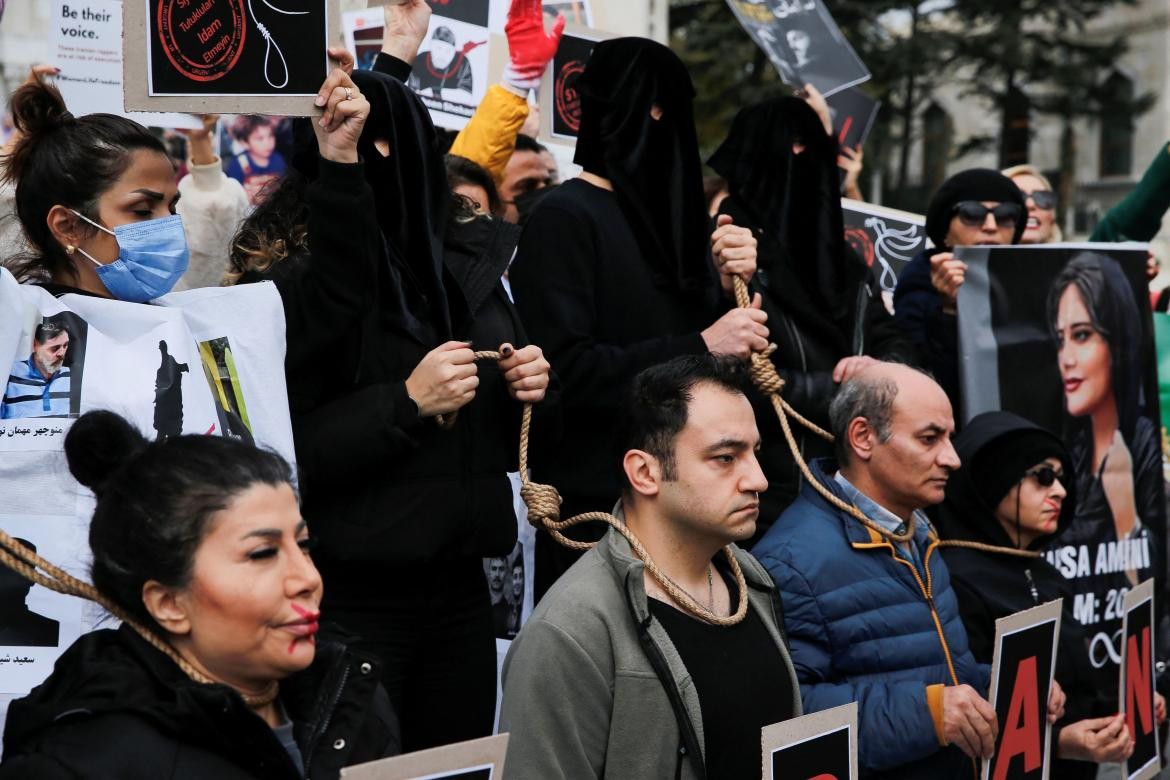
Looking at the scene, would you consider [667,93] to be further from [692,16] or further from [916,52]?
[916,52]

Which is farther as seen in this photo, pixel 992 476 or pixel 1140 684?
pixel 992 476

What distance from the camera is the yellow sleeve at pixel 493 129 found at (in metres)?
5.12

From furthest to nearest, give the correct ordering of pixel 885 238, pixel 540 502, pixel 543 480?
pixel 885 238, pixel 543 480, pixel 540 502

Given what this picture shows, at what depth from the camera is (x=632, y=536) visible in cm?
335

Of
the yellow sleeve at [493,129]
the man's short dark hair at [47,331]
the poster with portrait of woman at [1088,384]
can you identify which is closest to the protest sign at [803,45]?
the poster with portrait of woman at [1088,384]

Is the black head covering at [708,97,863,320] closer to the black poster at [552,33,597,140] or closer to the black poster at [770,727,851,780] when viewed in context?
the black poster at [552,33,597,140]

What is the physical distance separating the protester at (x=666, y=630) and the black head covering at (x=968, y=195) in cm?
219

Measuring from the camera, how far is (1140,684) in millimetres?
4562

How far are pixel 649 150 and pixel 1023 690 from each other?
1.81 m

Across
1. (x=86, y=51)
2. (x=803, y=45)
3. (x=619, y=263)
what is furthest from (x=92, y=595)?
(x=803, y=45)

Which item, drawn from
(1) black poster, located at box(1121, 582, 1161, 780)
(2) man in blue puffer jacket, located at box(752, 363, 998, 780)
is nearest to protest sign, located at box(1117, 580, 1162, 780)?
(1) black poster, located at box(1121, 582, 1161, 780)

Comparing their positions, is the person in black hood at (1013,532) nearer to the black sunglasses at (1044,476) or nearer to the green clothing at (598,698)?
the black sunglasses at (1044,476)

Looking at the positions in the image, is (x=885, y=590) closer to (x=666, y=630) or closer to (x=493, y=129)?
(x=666, y=630)

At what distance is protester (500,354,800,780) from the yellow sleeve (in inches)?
73.7
